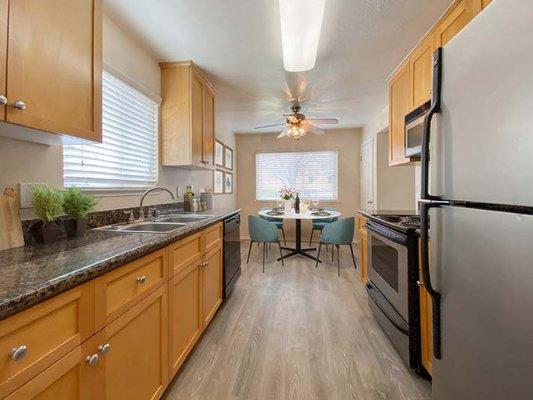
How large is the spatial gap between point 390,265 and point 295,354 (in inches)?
36.8

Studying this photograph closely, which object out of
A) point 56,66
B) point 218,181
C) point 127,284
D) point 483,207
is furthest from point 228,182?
point 483,207

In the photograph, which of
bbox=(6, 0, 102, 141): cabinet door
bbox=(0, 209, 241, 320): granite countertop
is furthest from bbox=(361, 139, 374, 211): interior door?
bbox=(6, 0, 102, 141): cabinet door

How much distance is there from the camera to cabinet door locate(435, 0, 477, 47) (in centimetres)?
152

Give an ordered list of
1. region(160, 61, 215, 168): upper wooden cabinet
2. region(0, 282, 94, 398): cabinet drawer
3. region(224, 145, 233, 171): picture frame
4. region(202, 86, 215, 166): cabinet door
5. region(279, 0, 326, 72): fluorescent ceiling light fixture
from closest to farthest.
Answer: region(0, 282, 94, 398): cabinet drawer
region(279, 0, 326, 72): fluorescent ceiling light fixture
region(160, 61, 215, 168): upper wooden cabinet
region(202, 86, 215, 166): cabinet door
region(224, 145, 233, 171): picture frame

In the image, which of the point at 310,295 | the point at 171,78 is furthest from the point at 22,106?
the point at 310,295

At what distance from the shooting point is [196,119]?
253 cm

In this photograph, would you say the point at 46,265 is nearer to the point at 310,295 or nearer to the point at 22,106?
the point at 22,106

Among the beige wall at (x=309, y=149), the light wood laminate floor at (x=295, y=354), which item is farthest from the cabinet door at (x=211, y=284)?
the beige wall at (x=309, y=149)

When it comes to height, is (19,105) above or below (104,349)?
above

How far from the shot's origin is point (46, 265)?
82 centimetres

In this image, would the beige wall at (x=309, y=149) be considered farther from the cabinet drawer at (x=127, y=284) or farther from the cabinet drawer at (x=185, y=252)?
the cabinet drawer at (x=127, y=284)

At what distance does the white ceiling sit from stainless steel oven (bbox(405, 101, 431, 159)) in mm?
639

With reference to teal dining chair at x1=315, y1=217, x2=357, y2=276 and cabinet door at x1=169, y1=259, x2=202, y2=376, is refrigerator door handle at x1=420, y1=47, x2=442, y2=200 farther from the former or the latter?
teal dining chair at x1=315, y1=217, x2=357, y2=276

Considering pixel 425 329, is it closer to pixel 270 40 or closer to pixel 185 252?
pixel 185 252
